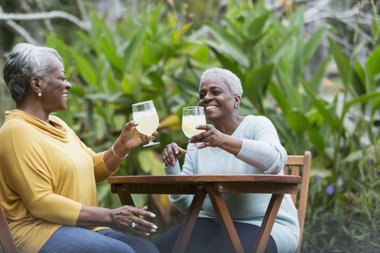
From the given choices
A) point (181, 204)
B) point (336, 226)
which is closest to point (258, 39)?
point (336, 226)

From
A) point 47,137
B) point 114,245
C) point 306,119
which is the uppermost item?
point 47,137

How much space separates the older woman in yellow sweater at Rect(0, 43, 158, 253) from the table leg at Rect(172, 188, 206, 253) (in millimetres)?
205

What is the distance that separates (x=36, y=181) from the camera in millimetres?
2895

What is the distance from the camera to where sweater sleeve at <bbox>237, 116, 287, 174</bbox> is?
316cm

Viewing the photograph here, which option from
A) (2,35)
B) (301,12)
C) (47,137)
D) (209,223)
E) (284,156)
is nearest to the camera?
(47,137)

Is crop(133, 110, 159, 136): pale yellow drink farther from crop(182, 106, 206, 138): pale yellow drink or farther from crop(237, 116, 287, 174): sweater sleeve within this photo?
crop(237, 116, 287, 174): sweater sleeve

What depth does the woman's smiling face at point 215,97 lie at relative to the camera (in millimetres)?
3416

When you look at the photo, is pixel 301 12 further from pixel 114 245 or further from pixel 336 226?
pixel 114 245

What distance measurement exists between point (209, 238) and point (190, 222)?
304 millimetres

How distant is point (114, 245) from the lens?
9.49 feet

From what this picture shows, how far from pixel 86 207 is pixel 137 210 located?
0.21 metres

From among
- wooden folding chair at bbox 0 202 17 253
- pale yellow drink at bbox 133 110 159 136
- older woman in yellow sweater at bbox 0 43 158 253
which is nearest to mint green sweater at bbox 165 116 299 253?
pale yellow drink at bbox 133 110 159 136

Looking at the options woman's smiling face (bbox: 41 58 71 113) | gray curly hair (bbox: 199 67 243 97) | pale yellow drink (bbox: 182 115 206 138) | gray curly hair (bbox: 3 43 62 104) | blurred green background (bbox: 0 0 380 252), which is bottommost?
blurred green background (bbox: 0 0 380 252)

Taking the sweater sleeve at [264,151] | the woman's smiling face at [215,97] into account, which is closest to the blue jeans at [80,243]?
the sweater sleeve at [264,151]
